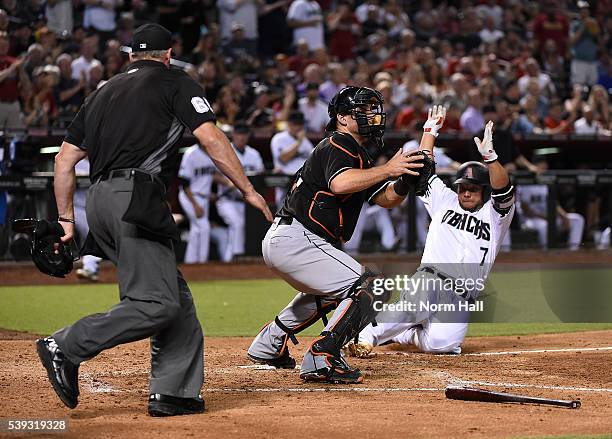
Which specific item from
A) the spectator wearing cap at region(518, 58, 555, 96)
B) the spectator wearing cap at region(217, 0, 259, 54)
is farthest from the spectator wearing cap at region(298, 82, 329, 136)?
the spectator wearing cap at region(518, 58, 555, 96)

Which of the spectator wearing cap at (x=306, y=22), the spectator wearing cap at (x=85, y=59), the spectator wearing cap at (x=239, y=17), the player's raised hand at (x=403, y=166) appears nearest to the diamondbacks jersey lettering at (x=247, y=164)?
the spectator wearing cap at (x=85, y=59)

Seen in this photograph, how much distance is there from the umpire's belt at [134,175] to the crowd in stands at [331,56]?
8.78 m

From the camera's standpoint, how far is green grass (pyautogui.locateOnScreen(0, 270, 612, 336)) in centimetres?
965

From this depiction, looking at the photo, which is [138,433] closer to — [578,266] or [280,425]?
[280,425]

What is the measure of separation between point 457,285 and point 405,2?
1651cm

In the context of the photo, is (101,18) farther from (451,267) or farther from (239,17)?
(451,267)

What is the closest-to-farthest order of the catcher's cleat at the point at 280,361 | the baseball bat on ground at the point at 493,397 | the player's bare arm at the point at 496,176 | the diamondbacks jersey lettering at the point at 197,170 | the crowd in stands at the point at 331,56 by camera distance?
the baseball bat on ground at the point at 493,397
the catcher's cleat at the point at 280,361
the player's bare arm at the point at 496,176
the diamondbacks jersey lettering at the point at 197,170
the crowd in stands at the point at 331,56

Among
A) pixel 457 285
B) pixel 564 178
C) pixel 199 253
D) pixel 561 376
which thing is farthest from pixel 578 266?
pixel 561 376

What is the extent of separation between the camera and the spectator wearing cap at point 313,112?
16469 mm

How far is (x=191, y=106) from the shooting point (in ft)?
17.9

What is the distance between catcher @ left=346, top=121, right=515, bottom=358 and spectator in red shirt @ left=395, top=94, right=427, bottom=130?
339 inches

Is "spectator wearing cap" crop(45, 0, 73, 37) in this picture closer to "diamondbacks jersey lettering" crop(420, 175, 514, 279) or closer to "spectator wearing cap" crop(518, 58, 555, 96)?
"spectator wearing cap" crop(518, 58, 555, 96)

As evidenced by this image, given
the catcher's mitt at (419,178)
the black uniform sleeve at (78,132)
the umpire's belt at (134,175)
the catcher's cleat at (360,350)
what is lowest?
the catcher's cleat at (360,350)

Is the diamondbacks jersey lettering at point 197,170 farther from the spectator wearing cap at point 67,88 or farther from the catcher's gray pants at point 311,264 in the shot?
the catcher's gray pants at point 311,264
